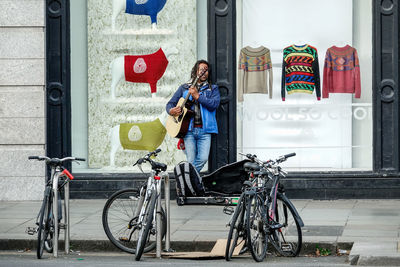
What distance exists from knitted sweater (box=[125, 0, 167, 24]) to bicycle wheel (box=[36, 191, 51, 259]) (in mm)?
5102

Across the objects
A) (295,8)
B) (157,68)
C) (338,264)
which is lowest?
(338,264)

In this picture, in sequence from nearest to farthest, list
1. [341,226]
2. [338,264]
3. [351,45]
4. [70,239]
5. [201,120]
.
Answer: [338,264], [70,239], [341,226], [201,120], [351,45]

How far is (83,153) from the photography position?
1335 centimetres

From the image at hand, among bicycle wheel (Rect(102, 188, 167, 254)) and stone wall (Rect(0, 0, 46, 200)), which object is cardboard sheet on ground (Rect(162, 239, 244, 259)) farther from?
stone wall (Rect(0, 0, 46, 200))

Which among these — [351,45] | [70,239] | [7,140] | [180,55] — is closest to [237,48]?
[180,55]

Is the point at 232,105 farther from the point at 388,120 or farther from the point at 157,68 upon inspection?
Result: the point at 388,120

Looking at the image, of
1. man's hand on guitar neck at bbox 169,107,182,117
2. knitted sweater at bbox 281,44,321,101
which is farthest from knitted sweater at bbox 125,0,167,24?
knitted sweater at bbox 281,44,321,101

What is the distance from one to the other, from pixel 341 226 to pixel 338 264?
1982 millimetres

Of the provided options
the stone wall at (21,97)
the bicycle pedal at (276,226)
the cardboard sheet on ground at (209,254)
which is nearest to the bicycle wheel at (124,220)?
the cardboard sheet on ground at (209,254)

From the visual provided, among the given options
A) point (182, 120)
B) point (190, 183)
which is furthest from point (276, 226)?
point (182, 120)

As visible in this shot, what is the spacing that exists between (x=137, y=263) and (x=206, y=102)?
4373 millimetres

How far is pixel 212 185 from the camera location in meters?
10.5

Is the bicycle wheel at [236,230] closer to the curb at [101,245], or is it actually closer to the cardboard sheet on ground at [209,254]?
the cardboard sheet on ground at [209,254]

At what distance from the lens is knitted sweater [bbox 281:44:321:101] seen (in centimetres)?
1310
